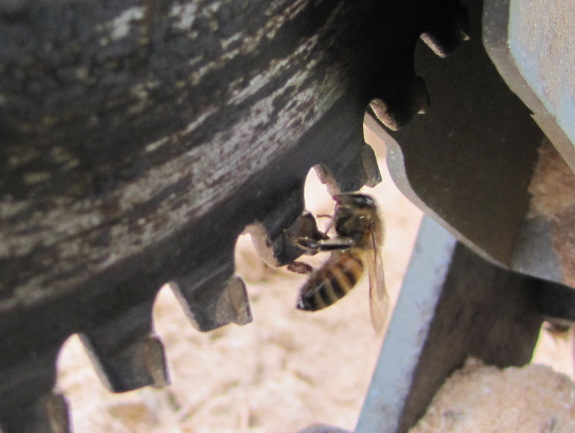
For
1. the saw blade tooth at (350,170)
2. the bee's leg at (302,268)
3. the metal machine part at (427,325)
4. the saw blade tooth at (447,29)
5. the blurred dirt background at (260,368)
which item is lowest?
the blurred dirt background at (260,368)

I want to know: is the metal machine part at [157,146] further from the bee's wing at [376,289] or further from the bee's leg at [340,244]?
the bee's wing at [376,289]

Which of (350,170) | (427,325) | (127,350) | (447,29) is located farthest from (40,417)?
(427,325)

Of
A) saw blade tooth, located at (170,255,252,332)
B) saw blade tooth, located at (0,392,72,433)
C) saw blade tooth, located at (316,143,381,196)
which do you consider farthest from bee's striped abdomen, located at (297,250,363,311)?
saw blade tooth, located at (0,392,72,433)

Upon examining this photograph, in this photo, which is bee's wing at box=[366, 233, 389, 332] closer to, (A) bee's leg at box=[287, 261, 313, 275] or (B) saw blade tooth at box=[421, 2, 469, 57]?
(A) bee's leg at box=[287, 261, 313, 275]

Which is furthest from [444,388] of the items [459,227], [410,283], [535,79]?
[535,79]

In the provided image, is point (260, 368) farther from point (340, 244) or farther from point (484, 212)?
point (484, 212)

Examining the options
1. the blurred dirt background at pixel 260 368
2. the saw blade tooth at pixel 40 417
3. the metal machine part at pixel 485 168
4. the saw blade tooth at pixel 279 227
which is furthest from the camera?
the blurred dirt background at pixel 260 368

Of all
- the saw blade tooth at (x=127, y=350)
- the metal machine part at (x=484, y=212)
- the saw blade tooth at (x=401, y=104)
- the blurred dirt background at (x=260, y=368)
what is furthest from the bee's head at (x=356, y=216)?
the blurred dirt background at (x=260, y=368)
